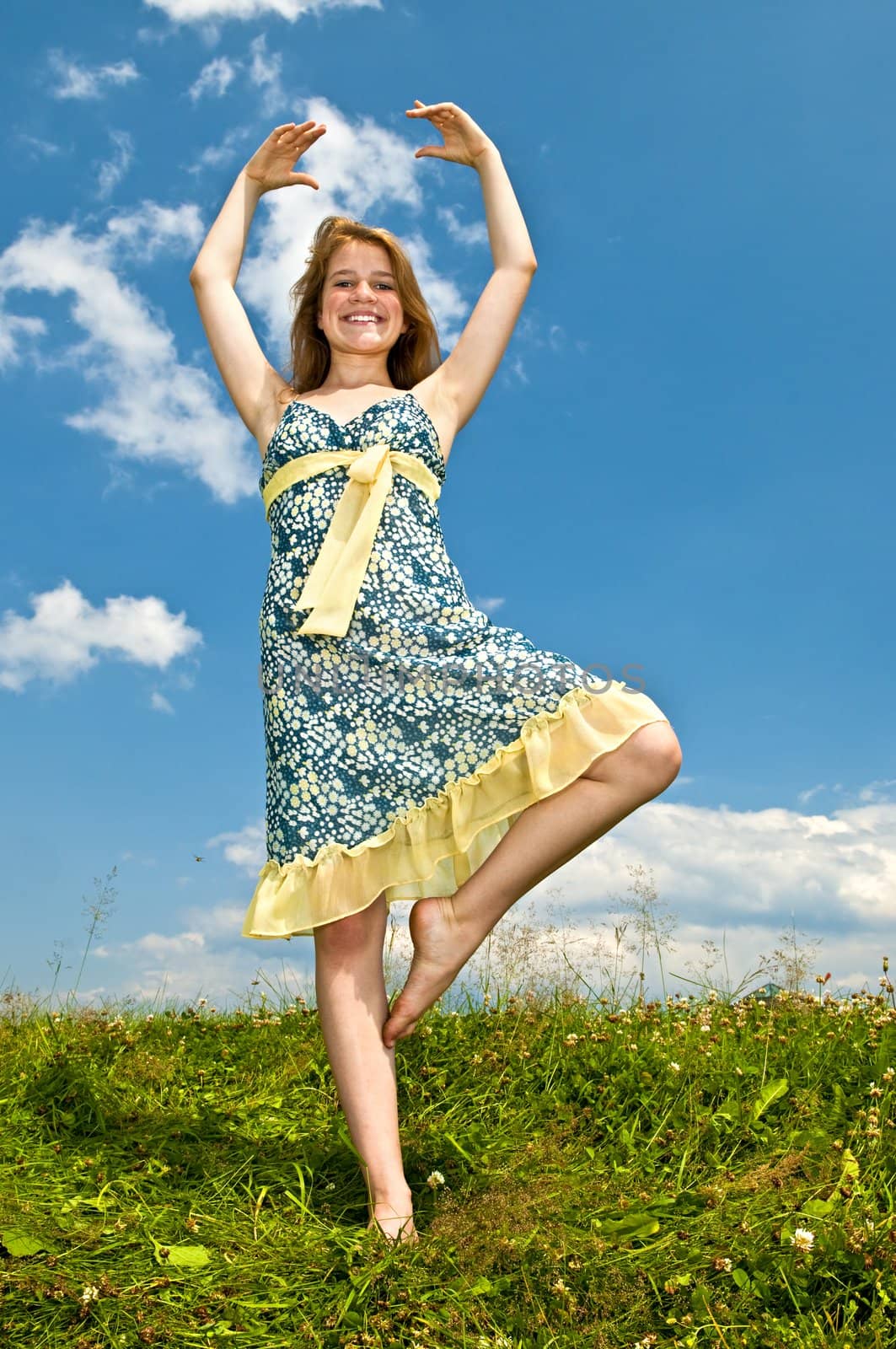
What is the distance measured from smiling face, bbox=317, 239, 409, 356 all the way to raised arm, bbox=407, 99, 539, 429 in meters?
0.27

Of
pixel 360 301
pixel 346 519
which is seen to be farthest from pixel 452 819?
pixel 360 301

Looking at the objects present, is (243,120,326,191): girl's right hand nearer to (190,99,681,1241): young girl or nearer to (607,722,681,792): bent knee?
(190,99,681,1241): young girl

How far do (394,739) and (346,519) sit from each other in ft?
2.70

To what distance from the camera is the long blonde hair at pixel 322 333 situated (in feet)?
15.6

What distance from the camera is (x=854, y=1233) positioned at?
3.34m

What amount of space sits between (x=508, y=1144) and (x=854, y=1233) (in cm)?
147

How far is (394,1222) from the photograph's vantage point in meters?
3.60

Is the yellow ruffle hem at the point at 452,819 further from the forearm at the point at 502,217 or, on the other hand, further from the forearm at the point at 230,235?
the forearm at the point at 230,235

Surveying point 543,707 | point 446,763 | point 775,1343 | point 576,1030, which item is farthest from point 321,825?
point 576,1030

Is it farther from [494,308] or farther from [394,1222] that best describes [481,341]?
[394,1222]

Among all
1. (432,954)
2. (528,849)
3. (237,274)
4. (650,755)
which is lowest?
(432,954)

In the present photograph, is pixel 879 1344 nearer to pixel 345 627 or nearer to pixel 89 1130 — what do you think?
pixel 345 627

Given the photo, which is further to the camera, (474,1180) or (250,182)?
(250,182)

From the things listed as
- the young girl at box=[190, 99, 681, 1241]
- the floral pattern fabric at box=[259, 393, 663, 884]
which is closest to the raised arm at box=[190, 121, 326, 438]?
the young girl at box=[190, 99, 681, 1241]
